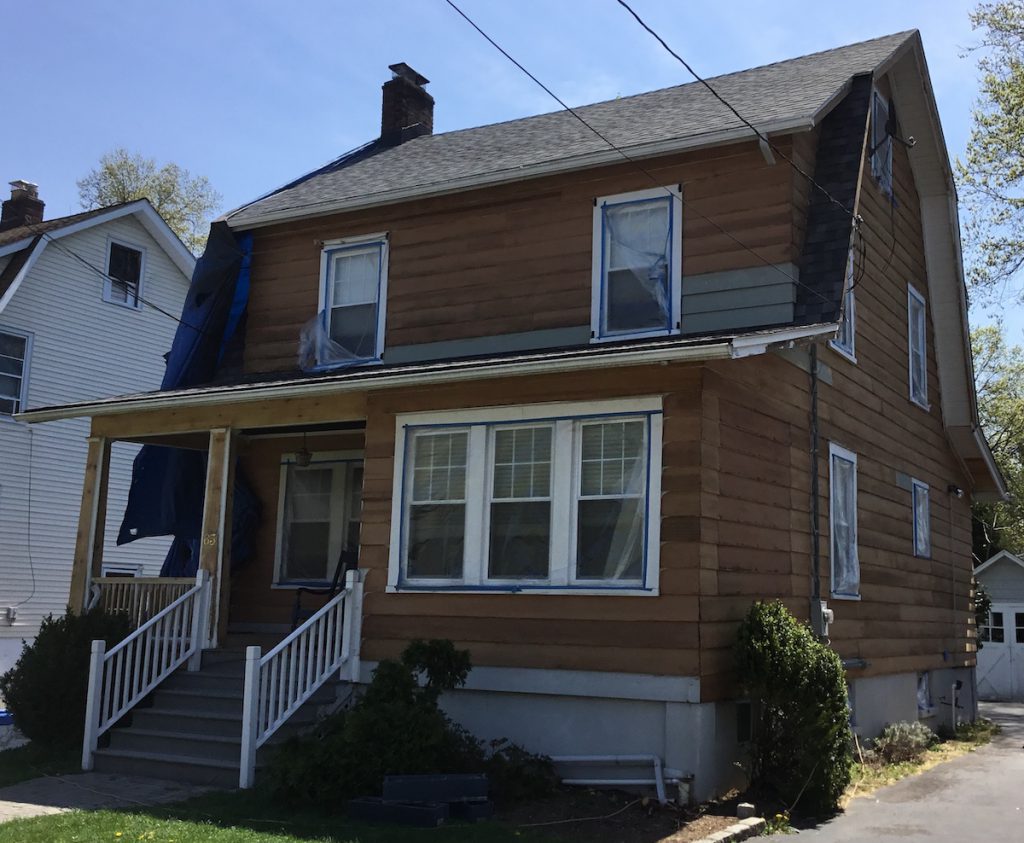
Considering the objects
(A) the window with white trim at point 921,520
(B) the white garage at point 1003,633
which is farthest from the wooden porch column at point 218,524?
(B) the white garage at point 1003,633

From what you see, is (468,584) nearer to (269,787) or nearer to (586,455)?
(586,455)

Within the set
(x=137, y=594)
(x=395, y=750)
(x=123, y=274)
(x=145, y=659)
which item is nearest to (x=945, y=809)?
(x=395, y=750)

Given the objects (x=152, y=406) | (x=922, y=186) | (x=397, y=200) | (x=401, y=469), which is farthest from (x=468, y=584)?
(x=922, y=186)

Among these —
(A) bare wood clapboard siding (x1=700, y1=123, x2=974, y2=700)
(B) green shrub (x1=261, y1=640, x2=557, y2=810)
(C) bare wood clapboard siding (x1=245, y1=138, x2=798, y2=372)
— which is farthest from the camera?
(C) bare wood clapboard siding (x1=245, y1=138, x2=798, y2=372)

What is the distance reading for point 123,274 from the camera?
23.4 metres

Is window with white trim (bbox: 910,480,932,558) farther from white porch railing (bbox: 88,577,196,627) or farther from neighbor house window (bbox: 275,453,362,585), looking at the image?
white porch railing (bbox: 88,577,196,627)

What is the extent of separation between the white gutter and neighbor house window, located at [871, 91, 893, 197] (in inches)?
121

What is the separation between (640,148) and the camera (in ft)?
39.2

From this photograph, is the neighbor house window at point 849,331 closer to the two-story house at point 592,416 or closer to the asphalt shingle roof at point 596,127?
the two-story house at point 592,416

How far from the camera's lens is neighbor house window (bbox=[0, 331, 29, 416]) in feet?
68.6

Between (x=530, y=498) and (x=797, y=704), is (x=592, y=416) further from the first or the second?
(x=797, y=704)

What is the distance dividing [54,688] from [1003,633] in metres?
22.9

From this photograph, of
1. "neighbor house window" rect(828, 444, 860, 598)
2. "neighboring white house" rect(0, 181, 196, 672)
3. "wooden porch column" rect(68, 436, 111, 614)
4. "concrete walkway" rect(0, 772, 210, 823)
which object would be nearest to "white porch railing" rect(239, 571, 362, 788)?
"concrete walkway" rect(0, 772, 210, 823)

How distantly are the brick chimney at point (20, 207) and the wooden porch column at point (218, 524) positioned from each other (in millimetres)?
15577
